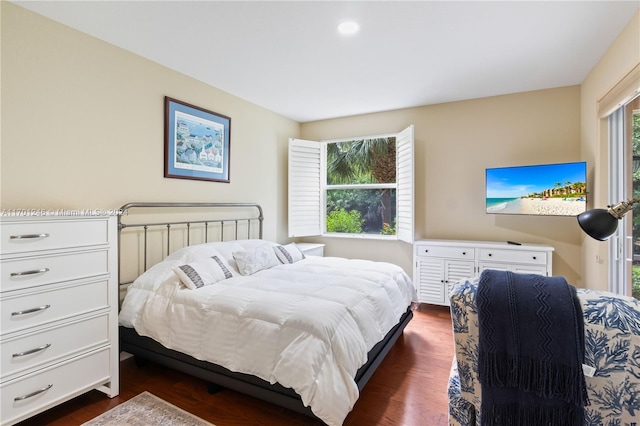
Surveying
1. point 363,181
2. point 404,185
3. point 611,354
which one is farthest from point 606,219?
point 363,181

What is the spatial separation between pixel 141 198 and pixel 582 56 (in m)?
4.03

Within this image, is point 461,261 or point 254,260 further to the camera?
point 461,261

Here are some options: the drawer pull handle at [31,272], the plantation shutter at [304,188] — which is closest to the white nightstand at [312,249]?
the plantation shutter at [304,188]

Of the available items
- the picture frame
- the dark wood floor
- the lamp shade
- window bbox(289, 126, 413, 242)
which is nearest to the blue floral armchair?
the lamp shade

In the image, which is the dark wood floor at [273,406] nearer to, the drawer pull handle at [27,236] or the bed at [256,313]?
the bed at [256,313]

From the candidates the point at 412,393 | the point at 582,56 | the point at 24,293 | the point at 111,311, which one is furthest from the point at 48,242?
the point at 582,56

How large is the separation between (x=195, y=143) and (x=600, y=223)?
317cm

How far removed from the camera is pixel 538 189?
10.8 feet

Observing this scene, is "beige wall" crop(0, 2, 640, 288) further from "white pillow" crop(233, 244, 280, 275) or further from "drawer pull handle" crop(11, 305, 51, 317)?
"white pillow" crop(233, 244, 280, 275)

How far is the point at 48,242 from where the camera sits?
5.94 feet

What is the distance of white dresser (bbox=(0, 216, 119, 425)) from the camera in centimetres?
167

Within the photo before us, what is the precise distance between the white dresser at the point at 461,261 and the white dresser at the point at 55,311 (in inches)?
119

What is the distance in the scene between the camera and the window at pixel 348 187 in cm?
441

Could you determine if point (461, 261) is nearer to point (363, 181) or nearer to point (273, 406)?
point (363, 181)
